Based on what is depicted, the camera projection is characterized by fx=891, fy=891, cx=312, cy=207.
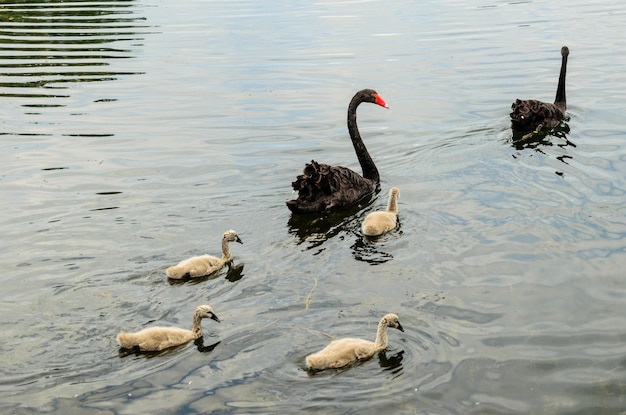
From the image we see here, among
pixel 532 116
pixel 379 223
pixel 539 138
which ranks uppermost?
pixel 532 116

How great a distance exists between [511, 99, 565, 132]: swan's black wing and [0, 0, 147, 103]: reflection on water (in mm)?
8755

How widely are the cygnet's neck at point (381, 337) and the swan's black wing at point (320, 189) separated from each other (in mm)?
3396

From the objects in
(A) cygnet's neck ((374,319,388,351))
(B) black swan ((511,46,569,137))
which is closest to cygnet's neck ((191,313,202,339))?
(A) cygnet's neck ((374,319,388,351))

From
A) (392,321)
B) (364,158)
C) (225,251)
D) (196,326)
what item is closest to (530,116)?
(364,158)

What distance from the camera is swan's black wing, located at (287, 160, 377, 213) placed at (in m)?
10.4

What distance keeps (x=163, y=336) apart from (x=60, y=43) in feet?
60.2

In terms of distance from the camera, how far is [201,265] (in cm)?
870

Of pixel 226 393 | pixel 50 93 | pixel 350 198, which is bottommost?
pixel 226 393

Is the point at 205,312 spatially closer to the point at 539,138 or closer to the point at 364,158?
the point at 364,158

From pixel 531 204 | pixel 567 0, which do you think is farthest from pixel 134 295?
pixel 567 0

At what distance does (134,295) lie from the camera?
8312 millimetres

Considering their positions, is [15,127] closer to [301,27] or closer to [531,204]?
[531,204]

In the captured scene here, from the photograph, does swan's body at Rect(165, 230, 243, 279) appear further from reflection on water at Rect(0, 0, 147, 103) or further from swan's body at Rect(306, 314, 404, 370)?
reflection on water at Rect(0, 0, 147, 103)

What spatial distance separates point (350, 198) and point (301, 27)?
16.0m
